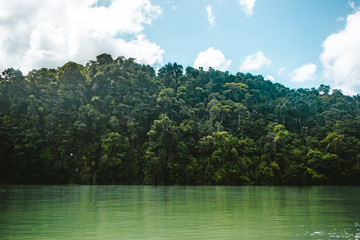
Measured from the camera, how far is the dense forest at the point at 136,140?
1783 inches

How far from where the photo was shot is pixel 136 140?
50.5 meters

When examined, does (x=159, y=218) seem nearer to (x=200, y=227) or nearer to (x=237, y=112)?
(x=200, y=227)

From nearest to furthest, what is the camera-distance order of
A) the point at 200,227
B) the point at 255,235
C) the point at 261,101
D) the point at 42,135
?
the point at 255,235 < the point at 200,227 < the point at 42,135 < the point at 261,101

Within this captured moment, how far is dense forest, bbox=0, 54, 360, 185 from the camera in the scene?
149ft

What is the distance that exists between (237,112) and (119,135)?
22.3 meters

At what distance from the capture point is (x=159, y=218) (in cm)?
1160

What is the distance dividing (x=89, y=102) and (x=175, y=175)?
18091 millimetres

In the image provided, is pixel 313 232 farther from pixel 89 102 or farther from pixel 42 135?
pixel 89 102

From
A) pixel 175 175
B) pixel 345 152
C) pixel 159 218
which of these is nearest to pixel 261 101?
pixel 345 152

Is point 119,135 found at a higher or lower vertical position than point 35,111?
lower

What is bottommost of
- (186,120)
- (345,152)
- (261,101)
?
(345,152)

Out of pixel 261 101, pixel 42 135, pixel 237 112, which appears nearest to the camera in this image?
pixel 42 135

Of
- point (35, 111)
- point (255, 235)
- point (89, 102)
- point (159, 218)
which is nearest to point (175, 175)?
point (89, 102)

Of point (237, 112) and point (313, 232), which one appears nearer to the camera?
point (313, 232)
